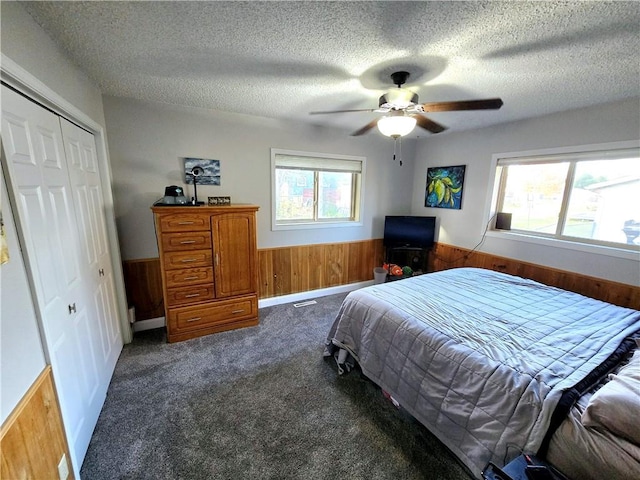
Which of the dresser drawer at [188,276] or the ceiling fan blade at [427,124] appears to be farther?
the dresser drawer at [188,276]

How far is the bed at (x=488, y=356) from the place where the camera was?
117cm

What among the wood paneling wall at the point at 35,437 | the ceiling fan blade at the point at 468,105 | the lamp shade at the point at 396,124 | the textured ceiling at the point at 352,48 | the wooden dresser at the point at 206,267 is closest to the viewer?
the wood paneling wall at the point at 35,437

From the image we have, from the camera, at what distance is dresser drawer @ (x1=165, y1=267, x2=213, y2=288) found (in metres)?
2.51

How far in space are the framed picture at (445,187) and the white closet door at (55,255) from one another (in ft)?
13.4

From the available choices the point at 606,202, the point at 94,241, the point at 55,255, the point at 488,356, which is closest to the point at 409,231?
the point at 606,202

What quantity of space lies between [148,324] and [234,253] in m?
1.25

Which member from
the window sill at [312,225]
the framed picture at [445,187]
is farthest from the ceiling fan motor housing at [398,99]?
the framed picture at [445,187]

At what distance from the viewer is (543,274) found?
9.46 ft

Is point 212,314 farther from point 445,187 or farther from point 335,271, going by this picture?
point 445,187

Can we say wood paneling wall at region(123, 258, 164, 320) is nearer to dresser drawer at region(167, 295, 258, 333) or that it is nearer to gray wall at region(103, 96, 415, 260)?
gray wall at region(103, 96, 415, 260)

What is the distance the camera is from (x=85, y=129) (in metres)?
2.02

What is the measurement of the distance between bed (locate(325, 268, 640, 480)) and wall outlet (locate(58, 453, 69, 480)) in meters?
1.69

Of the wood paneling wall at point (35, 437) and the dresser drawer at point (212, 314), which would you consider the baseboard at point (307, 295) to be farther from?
the wood paneling wall at point (35, 437)

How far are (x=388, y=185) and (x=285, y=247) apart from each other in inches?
76.8
